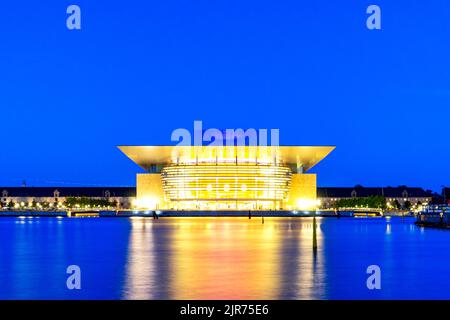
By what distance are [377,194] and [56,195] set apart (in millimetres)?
65694

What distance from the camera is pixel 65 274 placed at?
25844 millimetres

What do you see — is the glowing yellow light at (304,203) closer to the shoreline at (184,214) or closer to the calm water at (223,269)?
the shoreline at (184,214)

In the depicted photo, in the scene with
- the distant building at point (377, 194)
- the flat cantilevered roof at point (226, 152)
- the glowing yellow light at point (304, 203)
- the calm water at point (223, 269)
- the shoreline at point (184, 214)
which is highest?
the flat cantilevered roof at point (226, 152)

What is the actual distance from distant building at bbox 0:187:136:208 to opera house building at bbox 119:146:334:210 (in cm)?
5352

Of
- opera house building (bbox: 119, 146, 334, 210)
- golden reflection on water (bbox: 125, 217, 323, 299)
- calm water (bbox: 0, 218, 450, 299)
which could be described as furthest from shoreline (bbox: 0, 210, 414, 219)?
golden reflection on water (bbox: 125, 217, 323, 299)

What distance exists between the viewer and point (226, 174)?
376 ft

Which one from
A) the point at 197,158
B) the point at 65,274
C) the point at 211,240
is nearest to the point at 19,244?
the point at 211,240

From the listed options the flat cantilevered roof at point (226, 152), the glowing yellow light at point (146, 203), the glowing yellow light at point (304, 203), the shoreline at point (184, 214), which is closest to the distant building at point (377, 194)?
the shoreline at point (184, 214)

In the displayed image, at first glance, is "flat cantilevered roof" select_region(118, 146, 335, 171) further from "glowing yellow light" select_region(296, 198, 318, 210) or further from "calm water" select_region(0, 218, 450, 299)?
"calm water" select_region(0, 218, 450, 299)

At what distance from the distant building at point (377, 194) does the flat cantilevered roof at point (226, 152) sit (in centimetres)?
5600

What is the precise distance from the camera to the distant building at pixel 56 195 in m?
172

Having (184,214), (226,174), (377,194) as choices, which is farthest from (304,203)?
(377,194)

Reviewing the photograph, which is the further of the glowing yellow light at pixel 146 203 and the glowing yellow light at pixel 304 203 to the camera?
the glowing yellow light at pixel 304 203
